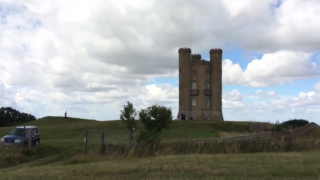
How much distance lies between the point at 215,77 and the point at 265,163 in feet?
197

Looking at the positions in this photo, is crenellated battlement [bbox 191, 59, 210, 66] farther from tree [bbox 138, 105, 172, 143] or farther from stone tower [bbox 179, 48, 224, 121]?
tree [bbox 138, 105, 172, 143]

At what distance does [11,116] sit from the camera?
298 feet

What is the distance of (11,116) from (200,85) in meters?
42.3

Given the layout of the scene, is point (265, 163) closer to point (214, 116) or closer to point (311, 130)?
point (311, 130)

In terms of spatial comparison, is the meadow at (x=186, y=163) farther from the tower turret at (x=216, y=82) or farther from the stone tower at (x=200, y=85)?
the tower turret at (x=216, y=82)

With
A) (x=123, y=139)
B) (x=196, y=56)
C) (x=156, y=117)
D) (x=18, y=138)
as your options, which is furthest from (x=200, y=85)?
(x=18, y=138)

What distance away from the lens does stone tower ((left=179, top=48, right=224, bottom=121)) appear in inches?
2862

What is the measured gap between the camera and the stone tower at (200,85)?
72.7m

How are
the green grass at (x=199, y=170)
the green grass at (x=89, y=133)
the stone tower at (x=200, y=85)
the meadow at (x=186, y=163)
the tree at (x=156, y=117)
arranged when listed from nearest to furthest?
the green grass at (x=199, y=170) → the meadow at (x=186, y=163) → the green grass at (x=89, y=133) → the tree at (x=156, y=117) → the stone tower at (x=200, y=85)

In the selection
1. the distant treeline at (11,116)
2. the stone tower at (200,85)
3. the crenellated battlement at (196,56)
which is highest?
the crenellated battlement at (196,56)

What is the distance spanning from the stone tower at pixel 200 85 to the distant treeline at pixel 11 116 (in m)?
35.7

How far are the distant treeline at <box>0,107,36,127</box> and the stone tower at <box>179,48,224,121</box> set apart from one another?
3574 centimetres

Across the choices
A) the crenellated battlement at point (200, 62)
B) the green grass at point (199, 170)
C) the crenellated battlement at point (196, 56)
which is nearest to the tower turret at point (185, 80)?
the crenellated battlement at point (200, 62)

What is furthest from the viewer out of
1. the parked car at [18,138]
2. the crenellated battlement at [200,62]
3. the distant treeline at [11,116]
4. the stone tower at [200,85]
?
the distant treeline at [11,116]
